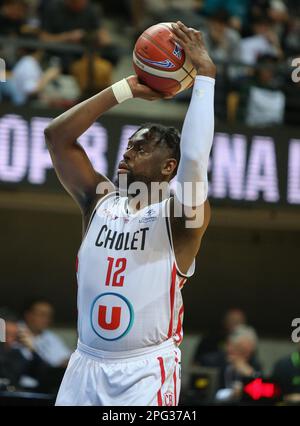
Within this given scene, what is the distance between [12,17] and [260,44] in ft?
11.2

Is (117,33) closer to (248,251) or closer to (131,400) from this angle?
(248,251)

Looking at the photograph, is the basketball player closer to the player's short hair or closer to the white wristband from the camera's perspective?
the white wristband

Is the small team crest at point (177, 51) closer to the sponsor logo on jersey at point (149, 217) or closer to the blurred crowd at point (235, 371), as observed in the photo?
the sponsor logo on jersey at point (149, 217)

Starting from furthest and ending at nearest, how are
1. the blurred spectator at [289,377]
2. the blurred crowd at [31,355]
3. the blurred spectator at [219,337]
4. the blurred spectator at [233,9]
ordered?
1. the blurred spectator at [233,9]
2. the blurred spectator at [219,337]
3. the blurred crowd at [31,355]
4. the blurred spectator at [289,377]

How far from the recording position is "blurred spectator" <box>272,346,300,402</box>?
25.0ft

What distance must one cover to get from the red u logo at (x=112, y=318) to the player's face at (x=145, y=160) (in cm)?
65

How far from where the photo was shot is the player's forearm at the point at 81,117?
178 inches

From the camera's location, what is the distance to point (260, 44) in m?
12.6

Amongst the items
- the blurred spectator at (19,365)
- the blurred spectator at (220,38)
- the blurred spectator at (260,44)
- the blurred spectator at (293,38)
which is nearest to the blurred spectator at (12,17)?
the blurred spectator at (220,38)

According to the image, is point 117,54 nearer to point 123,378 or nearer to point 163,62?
point 163,62

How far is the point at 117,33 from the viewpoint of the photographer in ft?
45.2

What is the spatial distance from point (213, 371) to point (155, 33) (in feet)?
13.6

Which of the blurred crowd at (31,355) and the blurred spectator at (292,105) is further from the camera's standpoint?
the blurred spectator at (292,105)

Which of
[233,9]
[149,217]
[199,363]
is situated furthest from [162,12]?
[149,217]
